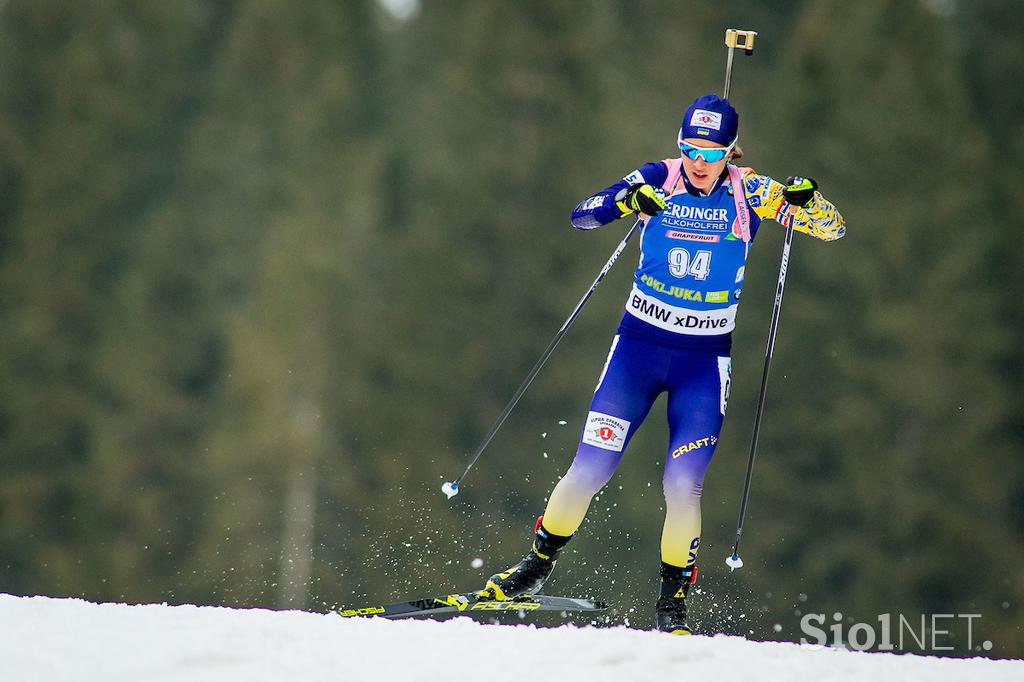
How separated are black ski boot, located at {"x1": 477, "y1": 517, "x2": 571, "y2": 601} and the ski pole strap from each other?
156 cm

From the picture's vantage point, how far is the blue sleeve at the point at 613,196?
18.7 ft

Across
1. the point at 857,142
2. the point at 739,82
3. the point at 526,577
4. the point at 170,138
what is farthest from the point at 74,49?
the point at 526,577

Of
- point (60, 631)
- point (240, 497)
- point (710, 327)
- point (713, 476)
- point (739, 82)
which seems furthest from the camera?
point (739, 82)

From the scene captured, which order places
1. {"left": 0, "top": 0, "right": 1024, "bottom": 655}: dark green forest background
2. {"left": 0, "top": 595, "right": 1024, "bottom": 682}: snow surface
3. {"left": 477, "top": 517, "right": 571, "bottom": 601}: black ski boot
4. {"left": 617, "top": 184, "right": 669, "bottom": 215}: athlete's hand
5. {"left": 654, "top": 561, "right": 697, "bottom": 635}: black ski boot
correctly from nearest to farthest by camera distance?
{"left": 0, "top": 595, "right": 1024, "bottom": 682}: snow surface, {"left": 617, "top": 184, "right": 669, "bottom": 215}: athlete's hand, {"left": 654, "top": 561, "right": 697, "bottom": 635}: black ski boot, {"left": 477, "top": 517, "right": 571, "bottom": 601}: black ski boot, {"left": 0, "top": 0, "right": 1024, "bottom": 655}: dark green forest background

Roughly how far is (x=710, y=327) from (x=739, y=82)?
16.2m

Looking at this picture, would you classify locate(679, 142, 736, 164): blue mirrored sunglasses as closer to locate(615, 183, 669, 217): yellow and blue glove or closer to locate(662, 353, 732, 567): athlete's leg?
locate(615, 183, 669, 217): yellow and blue glove

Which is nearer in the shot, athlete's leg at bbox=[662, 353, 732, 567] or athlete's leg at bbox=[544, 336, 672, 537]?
athlete's leg at bbox=[662, 353, 732, 567]

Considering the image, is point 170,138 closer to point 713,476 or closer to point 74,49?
point 74,49

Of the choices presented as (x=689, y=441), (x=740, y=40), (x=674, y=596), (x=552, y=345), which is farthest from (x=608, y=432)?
(x=740, y=40)

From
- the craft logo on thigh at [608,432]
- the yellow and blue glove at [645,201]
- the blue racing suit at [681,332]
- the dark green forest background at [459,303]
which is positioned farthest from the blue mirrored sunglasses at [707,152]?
the dark green forest background at [459,303]

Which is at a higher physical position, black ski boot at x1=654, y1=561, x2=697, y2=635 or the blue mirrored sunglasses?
the blue mirrored sunglasses

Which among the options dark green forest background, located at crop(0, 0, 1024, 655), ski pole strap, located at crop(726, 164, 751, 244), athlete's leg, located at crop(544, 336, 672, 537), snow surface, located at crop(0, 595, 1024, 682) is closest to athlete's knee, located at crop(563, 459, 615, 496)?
athlete's leg, located at crop(544, 336, 672, 537)

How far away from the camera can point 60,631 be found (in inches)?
185

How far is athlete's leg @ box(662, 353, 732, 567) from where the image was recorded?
18.2 ft
